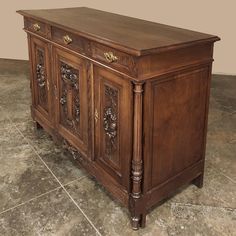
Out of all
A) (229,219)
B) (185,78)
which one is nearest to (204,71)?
(185,78)

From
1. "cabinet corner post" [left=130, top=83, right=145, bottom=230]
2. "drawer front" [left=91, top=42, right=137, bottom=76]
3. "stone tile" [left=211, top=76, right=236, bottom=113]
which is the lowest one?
"stone tile" [left=211, top=76, right=236, bottom=113]

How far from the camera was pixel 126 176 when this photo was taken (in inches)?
76.5

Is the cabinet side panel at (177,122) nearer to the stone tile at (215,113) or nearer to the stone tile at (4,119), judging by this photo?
the stone tile at (215,113)

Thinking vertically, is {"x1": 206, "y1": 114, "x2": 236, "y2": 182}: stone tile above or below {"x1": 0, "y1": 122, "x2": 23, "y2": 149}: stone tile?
below

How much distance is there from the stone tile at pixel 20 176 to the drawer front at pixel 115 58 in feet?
3.17

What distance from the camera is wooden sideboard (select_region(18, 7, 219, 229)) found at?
175 centimetres

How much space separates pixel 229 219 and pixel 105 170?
2.54 feet

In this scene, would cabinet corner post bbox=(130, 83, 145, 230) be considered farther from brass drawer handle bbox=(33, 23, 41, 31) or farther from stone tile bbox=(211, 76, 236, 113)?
stone tile bbox=(211, 76, 236, 113)

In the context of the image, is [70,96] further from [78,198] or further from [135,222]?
[135,222]

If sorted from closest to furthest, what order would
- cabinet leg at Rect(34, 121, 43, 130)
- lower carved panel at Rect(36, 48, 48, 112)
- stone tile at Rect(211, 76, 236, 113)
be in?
lower carved panel at Rect(36, 48, 48, 112) → cabinet leg at Rect(34, 121, 43, 130) → stone tile at Rect(211, 76, 236, 113)

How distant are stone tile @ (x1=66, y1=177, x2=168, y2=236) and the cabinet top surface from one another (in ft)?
3.23

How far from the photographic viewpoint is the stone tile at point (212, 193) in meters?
2.21

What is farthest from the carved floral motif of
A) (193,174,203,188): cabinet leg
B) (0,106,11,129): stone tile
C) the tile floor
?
(0,106,11,129): stone tile

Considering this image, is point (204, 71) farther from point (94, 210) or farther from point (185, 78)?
point (94, 210)
